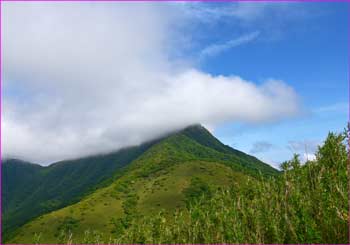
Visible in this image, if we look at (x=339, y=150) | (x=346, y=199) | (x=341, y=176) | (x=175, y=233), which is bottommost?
(x=175, y=233)

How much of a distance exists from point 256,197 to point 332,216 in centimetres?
308

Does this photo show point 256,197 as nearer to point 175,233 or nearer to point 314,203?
point 314,203

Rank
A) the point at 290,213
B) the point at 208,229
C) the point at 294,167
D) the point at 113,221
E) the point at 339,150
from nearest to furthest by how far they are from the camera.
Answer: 1. the point at 290,213
2. the point at 208,229
3. the point at 294,167
4. the point at 339,150
5. the point at 113,221

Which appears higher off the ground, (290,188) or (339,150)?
(339,150)

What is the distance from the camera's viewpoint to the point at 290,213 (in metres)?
10.5

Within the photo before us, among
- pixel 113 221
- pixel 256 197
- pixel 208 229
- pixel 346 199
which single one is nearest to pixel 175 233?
pixel 208 229

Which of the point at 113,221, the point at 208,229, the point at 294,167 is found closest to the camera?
the point at 208,229

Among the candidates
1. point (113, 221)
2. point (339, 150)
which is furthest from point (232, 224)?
point (113, 221)

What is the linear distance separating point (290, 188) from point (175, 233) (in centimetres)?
558

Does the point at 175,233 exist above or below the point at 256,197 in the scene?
below

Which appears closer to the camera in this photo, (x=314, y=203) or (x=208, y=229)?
(x=314, y=203)

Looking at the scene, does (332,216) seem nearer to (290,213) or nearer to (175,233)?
(290,213)

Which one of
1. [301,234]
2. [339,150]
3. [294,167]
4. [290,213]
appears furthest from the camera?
[339,150]

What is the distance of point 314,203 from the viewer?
35.6 feet
